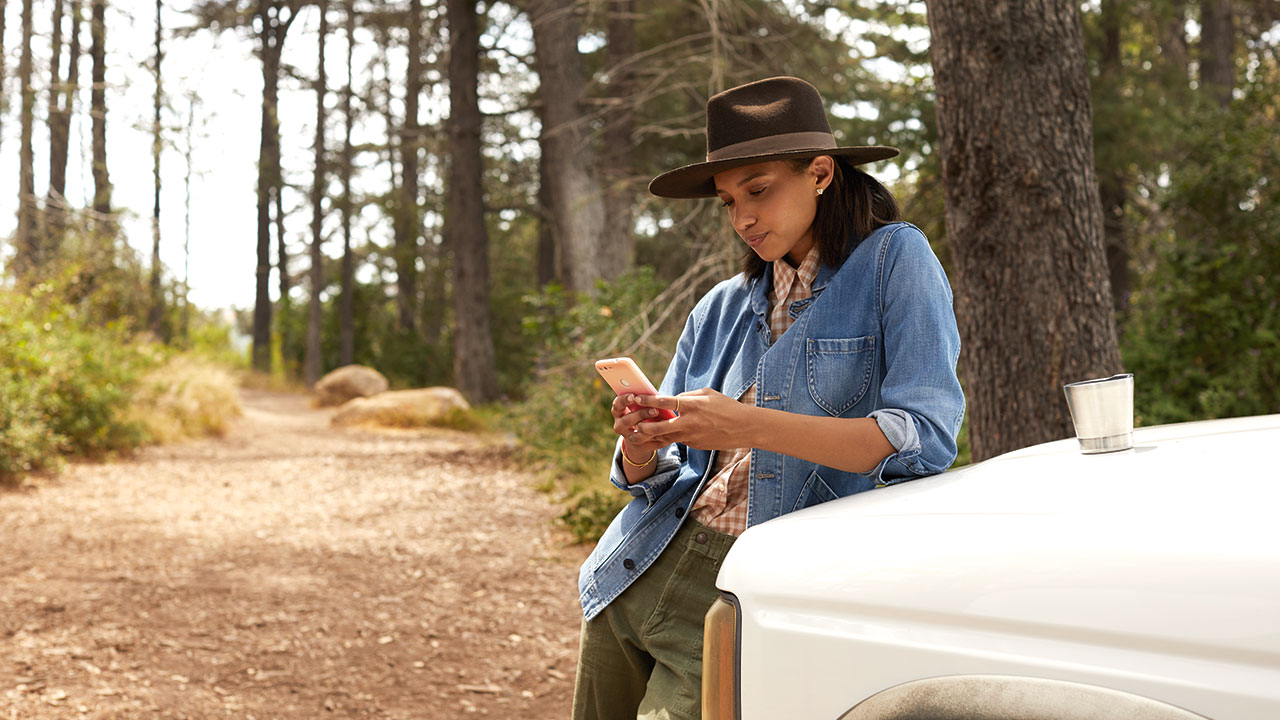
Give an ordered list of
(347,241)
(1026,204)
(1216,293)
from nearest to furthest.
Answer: (1026,204) → (1216,293) → (347,241)

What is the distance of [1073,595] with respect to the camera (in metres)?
1.25

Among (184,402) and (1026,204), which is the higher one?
(1026,204)

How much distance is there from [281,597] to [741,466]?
4791 millimetres

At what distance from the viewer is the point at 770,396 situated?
2037 mm

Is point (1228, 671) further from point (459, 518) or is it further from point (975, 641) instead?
point (459, 518)

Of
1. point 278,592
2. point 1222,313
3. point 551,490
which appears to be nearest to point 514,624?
point 278,592

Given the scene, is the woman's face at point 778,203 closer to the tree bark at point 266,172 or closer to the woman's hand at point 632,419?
the woman's hand at point 632,419

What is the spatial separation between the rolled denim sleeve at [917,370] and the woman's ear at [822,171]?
25cm

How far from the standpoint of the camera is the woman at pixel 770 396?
1.88 meters

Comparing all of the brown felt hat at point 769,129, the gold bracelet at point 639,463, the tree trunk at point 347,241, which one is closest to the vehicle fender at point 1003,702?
the gold bracelet at point 639,463

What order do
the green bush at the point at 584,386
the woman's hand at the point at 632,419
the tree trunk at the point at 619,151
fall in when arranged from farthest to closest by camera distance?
the tree trunk at the point at 619,151
the green bush at the point at 584,386
the woman's hand at the point at 632,419

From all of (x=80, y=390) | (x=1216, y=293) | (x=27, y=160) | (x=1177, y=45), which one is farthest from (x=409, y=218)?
(x=1216, y=293)

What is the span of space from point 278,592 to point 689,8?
10.0 meters

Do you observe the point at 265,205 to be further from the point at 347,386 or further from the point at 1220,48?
the point at 1220,48
